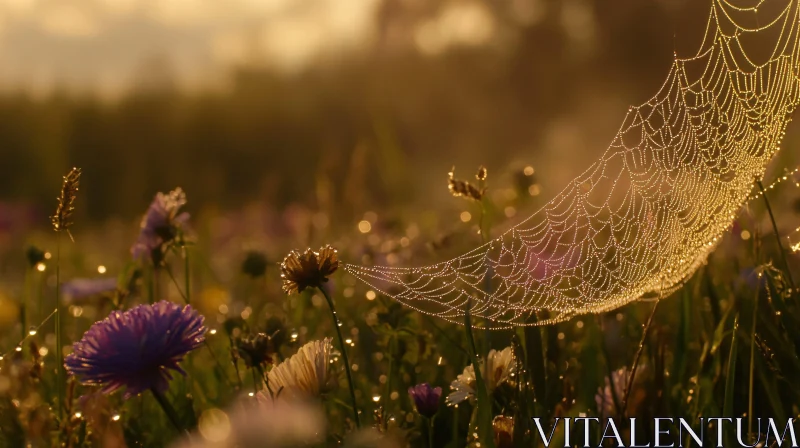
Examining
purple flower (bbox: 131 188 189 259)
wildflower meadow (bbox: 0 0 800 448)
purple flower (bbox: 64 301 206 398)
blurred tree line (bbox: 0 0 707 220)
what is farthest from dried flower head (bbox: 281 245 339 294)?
blurred tree line (bbox: 0 0 707 220)

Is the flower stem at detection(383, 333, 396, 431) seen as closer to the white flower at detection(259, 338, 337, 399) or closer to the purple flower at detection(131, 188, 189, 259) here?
the white flower at detection(259, 338, 337, 399)

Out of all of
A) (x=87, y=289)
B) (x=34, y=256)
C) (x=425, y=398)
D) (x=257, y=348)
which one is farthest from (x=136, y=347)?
(x=87, y=289)

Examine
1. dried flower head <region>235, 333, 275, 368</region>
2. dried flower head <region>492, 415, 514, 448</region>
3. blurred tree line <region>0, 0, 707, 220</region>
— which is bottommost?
dried flower head <region>492, 415, 514, 448</region>

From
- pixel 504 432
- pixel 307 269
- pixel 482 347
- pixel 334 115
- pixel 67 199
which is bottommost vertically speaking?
pixel 504 432

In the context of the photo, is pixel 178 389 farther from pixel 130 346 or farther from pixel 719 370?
pixel 719 370

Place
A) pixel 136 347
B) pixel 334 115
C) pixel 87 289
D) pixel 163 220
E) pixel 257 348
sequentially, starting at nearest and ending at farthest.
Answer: pixel 136 347 → pixel 257 348 → pixel 163 220 → pixel 87 289 → pixel 334 115

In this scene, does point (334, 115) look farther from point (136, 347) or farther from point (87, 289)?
point (136, 347)

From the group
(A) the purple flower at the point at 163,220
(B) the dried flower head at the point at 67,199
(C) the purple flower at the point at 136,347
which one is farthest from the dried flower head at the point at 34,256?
(C) the purple flower at the point at 136,347
